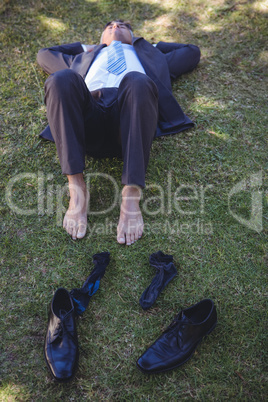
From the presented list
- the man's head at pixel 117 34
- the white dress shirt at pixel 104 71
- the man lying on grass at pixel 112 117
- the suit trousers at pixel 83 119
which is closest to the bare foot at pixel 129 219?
the man lying on grass at pixel 112 117

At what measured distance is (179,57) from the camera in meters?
3.95

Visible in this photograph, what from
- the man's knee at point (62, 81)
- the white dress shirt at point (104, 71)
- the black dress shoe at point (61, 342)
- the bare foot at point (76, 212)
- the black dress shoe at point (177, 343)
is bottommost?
the black dress shoe at point (177, 343)

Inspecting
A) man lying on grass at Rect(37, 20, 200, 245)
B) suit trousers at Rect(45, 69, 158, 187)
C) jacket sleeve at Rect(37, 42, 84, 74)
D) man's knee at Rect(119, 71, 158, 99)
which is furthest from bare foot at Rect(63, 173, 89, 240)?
jacket sleeve at Rect(37, 42, 84, 74)

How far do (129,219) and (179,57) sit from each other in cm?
236

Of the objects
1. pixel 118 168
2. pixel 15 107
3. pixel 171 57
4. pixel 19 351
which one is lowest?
pixel 19 351

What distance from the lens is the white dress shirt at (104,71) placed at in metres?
3.14

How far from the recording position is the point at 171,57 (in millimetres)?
3926

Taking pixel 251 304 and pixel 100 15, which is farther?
pixel 100 15

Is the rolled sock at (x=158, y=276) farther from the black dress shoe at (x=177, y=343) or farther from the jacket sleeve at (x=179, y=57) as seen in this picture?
the jacket sleeve at (x=179, y=57)

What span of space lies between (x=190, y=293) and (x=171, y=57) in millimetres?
2882

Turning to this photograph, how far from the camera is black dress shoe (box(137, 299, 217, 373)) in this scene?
202 cm

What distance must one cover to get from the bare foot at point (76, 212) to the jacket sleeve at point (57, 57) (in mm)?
1626

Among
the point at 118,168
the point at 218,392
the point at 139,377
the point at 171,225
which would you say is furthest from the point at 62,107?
the point at 218,392

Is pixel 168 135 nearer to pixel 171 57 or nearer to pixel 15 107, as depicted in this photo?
pixel 171 57
